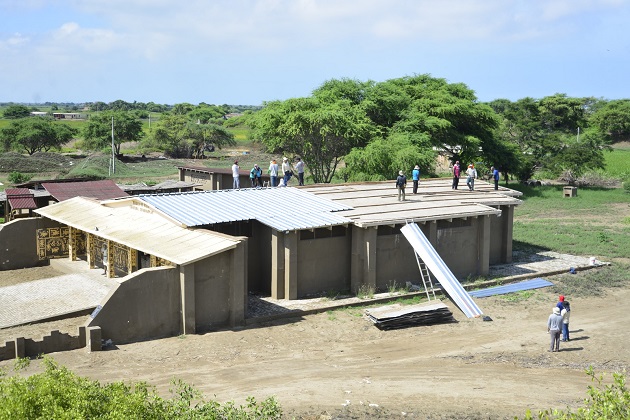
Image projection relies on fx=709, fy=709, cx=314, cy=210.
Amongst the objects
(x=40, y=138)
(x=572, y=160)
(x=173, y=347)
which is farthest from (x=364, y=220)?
(x=40, y=138)

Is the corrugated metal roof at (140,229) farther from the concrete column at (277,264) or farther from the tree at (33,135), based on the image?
the tree at (33,135)

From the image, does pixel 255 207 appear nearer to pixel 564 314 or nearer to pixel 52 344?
pixel 52 344

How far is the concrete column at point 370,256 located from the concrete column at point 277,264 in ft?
9.99

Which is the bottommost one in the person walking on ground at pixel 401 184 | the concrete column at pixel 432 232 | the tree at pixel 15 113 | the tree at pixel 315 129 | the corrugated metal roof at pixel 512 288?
the corrugated metal roof at pixel 512 288

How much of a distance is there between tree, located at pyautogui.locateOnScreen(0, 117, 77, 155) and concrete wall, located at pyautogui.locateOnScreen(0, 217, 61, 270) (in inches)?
2214

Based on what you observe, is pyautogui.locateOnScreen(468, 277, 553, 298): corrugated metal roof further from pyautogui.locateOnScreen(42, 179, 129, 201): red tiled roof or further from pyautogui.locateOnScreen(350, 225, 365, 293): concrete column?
pyautogui.locateOnScreen(42, 179, 129, 201): red tiled roof

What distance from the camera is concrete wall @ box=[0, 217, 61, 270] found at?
91.9ft

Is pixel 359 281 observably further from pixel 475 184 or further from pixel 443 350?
pixel 475 184

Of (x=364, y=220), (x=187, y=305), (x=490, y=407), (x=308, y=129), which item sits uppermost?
(x=308, y=129)

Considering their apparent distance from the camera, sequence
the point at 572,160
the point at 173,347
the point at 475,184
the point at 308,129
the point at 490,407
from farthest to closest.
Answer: the point at 572,160, the point at 308,129, the point at 475,184, the point at 173,347, the point at 490,407

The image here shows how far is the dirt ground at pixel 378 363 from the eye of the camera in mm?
16094

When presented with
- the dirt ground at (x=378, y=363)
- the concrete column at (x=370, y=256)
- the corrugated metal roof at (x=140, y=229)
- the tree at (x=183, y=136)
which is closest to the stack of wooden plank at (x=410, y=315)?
the dirt ground at (x=378, y=363)

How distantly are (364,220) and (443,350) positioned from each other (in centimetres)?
602

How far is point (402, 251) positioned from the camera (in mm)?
25703
